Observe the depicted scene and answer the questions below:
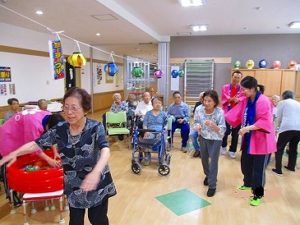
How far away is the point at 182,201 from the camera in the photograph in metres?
3.09

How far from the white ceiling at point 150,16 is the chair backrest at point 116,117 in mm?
1969

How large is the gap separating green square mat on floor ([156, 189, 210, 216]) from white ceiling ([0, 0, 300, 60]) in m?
3.21

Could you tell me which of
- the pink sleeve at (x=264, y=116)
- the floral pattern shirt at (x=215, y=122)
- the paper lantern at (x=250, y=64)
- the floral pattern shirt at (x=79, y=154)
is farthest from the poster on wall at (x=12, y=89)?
the paper lantern at (x=250, y=64)

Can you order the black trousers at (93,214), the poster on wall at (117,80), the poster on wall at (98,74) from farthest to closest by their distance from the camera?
the poster on wall at (117,80)
the poster on wall at (98,74)
the black trousers at (93,214)

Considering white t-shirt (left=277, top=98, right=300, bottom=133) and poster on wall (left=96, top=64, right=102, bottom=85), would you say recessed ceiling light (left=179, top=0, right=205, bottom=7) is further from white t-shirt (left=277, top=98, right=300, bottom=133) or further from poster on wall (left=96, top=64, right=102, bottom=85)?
poster on wall (left=96, top=64, right=102, bottom=85)

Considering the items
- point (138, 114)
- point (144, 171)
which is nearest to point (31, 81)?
point (138, 114)

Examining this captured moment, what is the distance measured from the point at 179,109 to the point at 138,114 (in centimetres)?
85

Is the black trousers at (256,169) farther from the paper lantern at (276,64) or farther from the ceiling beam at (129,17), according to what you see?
the paper lantern at (276,64)

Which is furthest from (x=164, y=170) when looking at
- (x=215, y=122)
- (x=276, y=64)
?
(x=276, y=64)

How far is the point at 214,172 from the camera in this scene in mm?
3170

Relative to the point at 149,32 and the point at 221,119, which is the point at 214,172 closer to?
the point at 221,119

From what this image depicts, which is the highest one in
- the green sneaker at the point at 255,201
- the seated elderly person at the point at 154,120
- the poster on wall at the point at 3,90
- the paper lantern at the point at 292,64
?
the paper lantern at the point at 292,64

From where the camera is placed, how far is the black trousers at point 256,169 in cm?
290

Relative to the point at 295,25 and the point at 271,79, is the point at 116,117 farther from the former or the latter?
the point at 295,25
